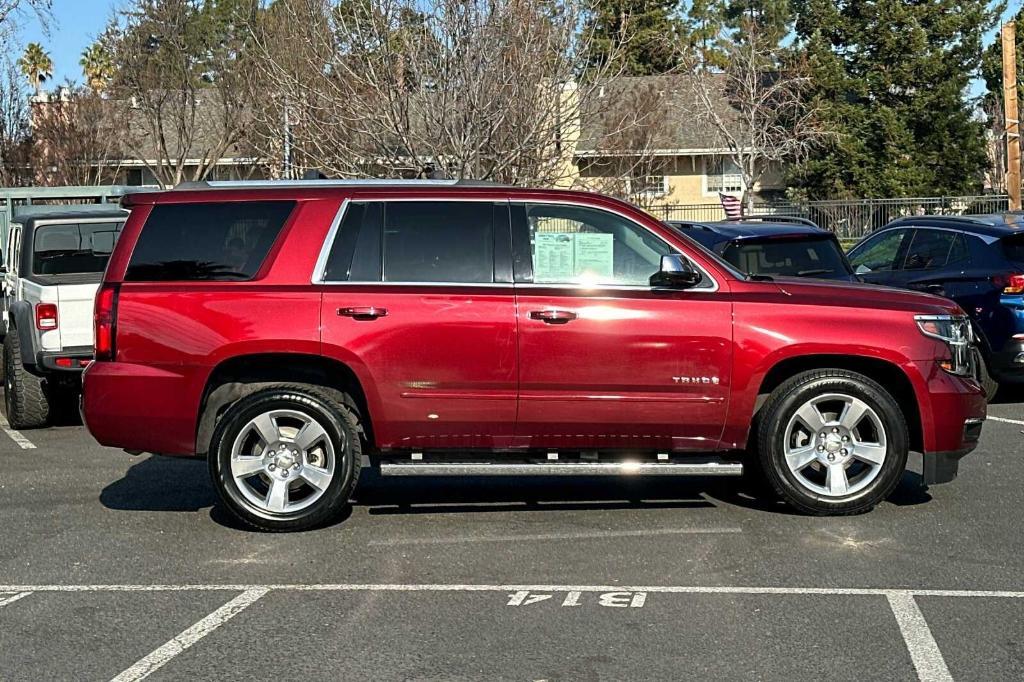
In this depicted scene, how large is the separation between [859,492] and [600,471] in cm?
152

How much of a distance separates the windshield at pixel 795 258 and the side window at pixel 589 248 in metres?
4.58

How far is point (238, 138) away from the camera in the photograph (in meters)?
33.4

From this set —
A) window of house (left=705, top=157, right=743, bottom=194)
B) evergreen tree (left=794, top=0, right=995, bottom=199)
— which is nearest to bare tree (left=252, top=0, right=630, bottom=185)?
evergreen tree (left=794, top=0, right=995, bottom=199)

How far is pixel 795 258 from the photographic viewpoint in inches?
488

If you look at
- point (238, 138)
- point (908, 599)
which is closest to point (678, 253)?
point (908, 599)

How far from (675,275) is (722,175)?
45.2 metres

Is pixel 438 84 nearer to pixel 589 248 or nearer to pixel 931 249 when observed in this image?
pixel 931 249

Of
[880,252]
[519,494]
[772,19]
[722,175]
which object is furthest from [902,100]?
[519,494]

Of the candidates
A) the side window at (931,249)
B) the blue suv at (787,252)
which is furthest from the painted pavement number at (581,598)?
the side window at (931,249)

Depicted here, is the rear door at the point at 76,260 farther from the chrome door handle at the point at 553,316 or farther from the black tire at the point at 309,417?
the chrome door handle at the point at 553,316

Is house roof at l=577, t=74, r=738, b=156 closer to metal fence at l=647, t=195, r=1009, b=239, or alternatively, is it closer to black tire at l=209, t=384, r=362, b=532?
metal fence at l=647, t=195, r=1009, b=239

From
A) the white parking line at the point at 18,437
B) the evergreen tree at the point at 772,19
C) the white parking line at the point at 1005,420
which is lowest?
the white parking line at the point at 1005,420

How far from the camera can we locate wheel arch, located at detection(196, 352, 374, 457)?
7793 millimetres

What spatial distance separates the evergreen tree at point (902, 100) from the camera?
48156 mm
